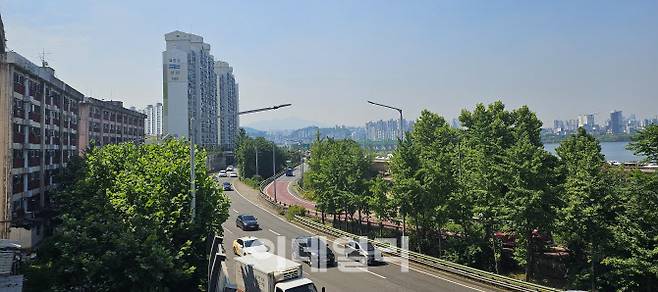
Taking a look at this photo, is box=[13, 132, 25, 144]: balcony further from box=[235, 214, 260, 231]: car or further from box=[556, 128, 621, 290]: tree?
box=[556, 128, 621, 290]: tree

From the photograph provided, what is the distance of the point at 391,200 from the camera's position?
1414 inches

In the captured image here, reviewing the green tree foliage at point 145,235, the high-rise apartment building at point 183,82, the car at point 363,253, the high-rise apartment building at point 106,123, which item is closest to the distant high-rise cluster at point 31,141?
the high-rise apartment building at point 106,123

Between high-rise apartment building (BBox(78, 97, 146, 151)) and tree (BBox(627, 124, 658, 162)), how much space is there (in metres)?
43.2

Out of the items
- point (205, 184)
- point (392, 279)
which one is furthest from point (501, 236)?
point (205, 184)

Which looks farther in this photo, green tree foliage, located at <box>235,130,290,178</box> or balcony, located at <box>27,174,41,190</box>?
green tree foliage, located at <box>235,130,290,178</box>

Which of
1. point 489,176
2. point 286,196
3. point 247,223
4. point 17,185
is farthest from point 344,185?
point 286,196

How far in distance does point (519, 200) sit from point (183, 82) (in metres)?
122

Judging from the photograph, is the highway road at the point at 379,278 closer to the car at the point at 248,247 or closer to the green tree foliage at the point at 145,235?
the car at the point at 248,247

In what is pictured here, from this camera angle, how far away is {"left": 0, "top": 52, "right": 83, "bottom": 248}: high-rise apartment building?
30.0 meters

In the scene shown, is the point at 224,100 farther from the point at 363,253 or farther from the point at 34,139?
the point at 363,253

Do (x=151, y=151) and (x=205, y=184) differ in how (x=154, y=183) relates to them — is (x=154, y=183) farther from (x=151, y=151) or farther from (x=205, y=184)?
(x=151, y=151)

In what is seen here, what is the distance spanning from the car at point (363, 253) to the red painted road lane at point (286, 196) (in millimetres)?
30605

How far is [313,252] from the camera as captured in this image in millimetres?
30344

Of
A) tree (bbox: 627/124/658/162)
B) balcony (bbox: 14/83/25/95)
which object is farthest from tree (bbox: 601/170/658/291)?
balcony (bbox: 14/83/25/95)
